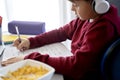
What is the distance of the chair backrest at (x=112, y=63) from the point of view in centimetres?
78

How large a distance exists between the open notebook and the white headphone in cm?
25

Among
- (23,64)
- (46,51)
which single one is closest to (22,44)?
(46,51)

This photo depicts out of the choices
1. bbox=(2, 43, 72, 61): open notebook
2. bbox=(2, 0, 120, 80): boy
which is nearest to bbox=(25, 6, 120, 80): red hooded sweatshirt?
bbox=(2, 0, 120, 80): boy

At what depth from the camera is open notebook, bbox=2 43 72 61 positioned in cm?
103

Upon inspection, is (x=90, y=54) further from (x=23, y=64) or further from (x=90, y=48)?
(x=23, y=64)

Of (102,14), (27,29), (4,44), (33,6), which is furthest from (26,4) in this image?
(102,14)

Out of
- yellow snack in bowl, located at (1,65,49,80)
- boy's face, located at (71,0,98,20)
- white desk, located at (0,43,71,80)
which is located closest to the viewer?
yellow snack in bowl, located at (1,65,49,80)

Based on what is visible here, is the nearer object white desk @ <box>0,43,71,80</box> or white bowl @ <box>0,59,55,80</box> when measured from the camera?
white bowl @ <box>0,59,55,80</box>

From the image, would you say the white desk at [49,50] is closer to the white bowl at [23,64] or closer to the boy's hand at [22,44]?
the boy's hand at [22,44]

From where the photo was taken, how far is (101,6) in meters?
0.85

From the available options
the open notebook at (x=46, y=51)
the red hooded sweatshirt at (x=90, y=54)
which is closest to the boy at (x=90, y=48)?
the red hooded sweatshirt at (x=90, y=54)

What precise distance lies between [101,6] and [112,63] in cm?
21

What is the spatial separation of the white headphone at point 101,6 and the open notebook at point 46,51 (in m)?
0.25

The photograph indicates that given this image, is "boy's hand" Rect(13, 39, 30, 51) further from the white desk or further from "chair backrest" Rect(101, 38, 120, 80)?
"chair backrest" Rect(101, 38, 120, 80)
